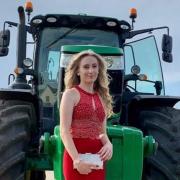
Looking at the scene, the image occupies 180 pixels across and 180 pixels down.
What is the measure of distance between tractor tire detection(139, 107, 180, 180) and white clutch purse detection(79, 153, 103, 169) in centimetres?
169

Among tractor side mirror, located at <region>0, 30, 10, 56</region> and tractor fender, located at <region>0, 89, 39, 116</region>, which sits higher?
tractor side mirror, located at <region>0, 30, 10, 56</region>

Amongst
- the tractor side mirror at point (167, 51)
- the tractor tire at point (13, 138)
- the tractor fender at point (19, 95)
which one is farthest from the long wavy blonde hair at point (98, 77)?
the tractor side mirror at point (167, 51)

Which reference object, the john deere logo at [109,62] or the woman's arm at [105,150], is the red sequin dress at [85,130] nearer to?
the woman's arm at [105,150]

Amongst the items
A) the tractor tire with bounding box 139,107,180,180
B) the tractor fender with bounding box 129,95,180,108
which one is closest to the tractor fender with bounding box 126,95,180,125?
the tractor fender with bounding box 129,95,180,108

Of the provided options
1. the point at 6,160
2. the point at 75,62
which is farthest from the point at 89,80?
the point at 6,160

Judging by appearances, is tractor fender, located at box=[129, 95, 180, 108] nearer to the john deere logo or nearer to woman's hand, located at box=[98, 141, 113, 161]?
the john deere logo

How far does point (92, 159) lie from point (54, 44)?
3.03 m

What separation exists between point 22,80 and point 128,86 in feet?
4.71

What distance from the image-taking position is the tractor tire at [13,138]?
5113 mm

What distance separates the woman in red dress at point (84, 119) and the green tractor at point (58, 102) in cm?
59

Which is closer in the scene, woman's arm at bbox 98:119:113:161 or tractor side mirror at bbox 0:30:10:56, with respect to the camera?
woman's arm at bbox 98:119:113:161

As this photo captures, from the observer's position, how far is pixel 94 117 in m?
4.09

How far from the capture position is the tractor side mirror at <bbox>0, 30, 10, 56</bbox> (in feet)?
22.6

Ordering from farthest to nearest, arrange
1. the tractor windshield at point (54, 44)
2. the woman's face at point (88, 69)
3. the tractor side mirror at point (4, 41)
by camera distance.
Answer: the tractor side mirror at point (4, 41) → the tractor windshield at point (54, 44) → the woman's face at point (88, 69)
